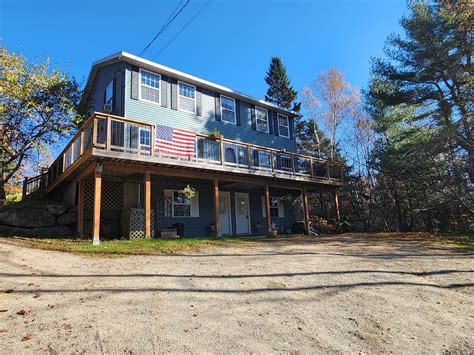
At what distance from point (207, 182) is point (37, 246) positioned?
7.36 m

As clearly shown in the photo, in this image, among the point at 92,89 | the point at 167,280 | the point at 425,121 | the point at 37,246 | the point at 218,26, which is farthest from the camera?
→ the point at 425,121

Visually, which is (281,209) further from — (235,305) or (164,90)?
(235,305)

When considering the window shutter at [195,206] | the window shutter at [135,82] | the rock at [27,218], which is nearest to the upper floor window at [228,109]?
the window shutter at [195,206]

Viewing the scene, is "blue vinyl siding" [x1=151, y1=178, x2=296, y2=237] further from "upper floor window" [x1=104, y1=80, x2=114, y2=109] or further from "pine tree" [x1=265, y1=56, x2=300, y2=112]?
"pine tree" [x1=265, y1=56, x2=300, y2=112]

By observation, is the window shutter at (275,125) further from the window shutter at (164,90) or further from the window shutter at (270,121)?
the window shutter at (164,90)

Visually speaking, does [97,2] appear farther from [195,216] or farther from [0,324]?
[0,324]

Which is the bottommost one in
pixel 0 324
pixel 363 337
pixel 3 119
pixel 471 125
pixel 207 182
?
pixel 363 337

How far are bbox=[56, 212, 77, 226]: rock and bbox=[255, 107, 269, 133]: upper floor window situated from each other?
390 inches

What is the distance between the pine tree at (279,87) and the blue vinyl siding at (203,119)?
13.7m

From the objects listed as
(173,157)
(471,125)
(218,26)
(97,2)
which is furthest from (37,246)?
(471,125)

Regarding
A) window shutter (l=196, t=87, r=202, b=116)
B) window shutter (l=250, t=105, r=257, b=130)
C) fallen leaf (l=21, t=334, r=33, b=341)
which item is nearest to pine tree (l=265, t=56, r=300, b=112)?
window shutter (l=250, t=105, r=257, b=130)

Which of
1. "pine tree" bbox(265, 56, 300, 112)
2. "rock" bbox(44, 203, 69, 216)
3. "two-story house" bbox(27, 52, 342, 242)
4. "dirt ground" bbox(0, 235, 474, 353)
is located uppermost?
"pine tree" bbox(265, 56, 300, 112)

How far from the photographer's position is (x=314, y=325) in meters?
3.36

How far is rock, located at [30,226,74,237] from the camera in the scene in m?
10.8
